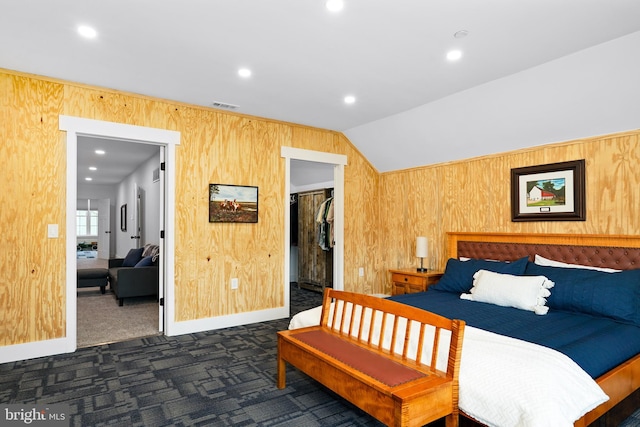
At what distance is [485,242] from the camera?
4.32m

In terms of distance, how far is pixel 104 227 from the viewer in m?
11.4

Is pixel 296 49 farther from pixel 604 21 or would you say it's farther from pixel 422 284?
pixel 422 284

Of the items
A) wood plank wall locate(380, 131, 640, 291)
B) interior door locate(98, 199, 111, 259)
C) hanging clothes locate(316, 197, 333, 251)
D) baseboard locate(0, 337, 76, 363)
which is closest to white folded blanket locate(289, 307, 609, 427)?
wood plank wall locate(380, 131, 640, 291)

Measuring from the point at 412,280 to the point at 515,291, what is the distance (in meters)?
1.66

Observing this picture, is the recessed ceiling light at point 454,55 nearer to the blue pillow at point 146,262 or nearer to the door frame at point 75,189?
the door frame at point 75,189

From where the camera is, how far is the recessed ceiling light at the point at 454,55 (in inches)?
116

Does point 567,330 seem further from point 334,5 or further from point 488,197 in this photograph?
point 334,5

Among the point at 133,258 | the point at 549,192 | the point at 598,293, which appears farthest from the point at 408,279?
the point at 133,258

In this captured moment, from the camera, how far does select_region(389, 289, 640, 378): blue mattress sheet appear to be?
2.16 m

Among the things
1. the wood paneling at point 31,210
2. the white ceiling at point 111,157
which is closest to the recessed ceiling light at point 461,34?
the wood paneling at point 31,210

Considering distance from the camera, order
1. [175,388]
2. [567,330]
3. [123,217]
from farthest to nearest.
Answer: [123,217]
[175,388]
[567,330]

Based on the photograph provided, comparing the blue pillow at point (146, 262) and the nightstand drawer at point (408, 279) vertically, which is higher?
the blue pillow at point (146, 262)

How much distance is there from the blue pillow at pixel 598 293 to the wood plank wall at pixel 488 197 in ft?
2.11

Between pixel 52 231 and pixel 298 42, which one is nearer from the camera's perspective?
pixel 298 42
